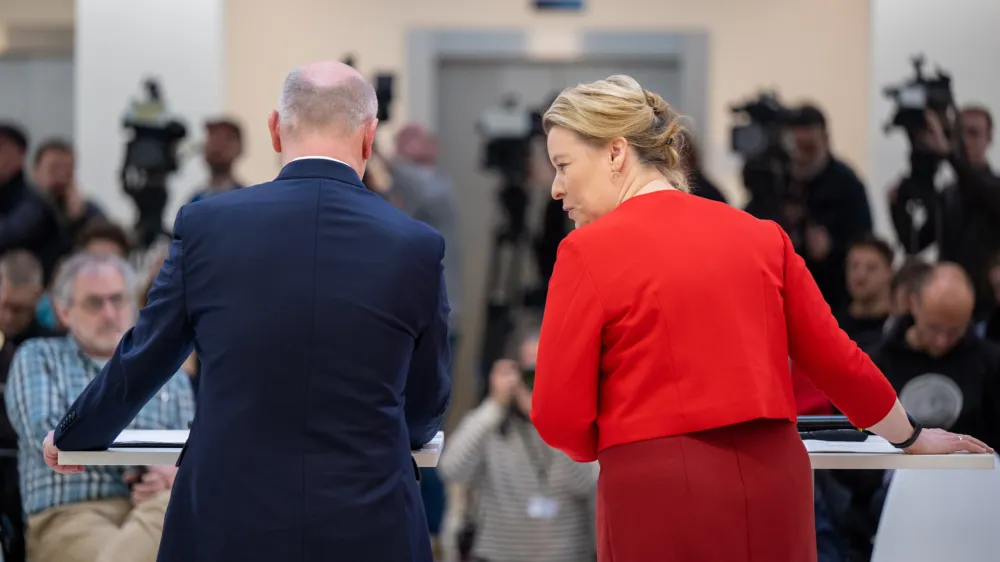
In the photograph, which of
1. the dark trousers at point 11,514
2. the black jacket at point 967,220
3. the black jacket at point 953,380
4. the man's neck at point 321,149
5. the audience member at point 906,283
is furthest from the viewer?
the black jacket at point 967,220

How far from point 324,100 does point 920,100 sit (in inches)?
132

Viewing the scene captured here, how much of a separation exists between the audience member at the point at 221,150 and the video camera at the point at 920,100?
2496 mm

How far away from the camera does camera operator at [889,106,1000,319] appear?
4406 millimetres

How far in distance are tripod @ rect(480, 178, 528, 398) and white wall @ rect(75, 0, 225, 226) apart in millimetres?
1479

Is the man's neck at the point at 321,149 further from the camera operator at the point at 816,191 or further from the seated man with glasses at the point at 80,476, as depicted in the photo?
the camera operator at the point at 816,191

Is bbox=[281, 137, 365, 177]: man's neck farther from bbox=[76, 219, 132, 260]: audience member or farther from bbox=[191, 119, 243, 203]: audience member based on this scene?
bbox=[191, 119, 243, 203]: audience member

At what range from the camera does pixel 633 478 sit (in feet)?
5.65

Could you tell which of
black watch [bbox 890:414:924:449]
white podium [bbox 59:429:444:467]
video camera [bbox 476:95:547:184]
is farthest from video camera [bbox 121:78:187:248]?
black watch [bbox 890:414:924:449]

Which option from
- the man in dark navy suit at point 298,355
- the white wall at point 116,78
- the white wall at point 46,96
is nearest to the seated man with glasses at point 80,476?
the man in dark navy suit at point 298,355

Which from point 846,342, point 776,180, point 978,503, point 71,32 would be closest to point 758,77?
point 776,180

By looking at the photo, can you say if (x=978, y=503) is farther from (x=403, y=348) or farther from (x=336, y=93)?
(x=336, y=93)

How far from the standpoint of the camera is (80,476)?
269 cm

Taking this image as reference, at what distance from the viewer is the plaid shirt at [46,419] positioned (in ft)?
8.66

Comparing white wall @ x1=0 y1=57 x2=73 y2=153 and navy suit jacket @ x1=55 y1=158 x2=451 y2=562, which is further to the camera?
white wall @ x1=0 y1=57 x2=73 y2=153
